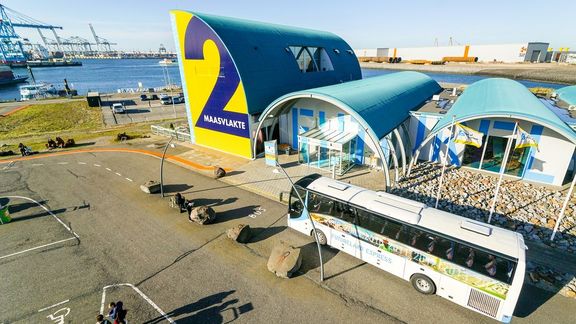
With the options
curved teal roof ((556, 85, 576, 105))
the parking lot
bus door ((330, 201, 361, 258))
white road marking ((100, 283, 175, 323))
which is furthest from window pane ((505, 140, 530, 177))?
the parking lot

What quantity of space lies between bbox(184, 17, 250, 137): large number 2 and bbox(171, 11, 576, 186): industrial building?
0.10 meters

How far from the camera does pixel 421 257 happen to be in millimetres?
10836

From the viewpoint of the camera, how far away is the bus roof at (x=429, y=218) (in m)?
9.55

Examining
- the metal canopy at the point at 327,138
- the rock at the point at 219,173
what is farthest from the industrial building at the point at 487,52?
the rock at the point at 219,173

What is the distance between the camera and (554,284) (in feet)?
37.8

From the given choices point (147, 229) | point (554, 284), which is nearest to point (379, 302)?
point (554, 284)

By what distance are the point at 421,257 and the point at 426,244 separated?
2.11ft

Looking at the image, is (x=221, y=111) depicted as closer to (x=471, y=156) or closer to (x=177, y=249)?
(x=177, y=249)

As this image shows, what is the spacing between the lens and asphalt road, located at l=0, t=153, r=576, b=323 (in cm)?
1071

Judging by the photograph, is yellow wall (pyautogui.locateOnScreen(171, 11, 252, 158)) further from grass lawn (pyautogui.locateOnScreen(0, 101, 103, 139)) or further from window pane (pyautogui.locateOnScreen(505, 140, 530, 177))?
grass lawn (pyautogui.locateOnScreen(0, 101, 103, 139))

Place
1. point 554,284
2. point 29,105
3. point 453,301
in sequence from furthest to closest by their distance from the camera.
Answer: point 29,105, point 554,284, point 453,301

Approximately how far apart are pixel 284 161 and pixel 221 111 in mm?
8418

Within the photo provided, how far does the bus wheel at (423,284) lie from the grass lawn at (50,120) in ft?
163

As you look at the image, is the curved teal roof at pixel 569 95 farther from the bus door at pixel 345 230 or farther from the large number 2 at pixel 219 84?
the large number 2 at pixel 219 84
